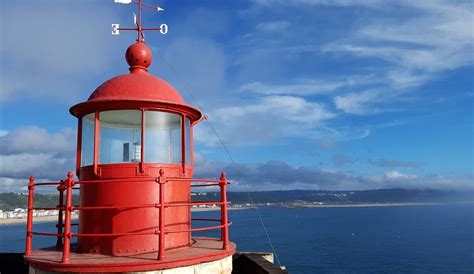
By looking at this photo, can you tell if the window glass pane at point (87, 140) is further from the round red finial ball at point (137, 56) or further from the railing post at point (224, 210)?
the railing post at point (224, 210)

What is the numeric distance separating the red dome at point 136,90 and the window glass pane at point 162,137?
0.80 ft

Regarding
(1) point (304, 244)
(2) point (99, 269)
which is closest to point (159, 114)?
(2) point (99, 269)

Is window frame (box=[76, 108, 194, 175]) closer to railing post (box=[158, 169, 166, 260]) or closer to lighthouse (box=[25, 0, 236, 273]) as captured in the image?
lighthouse (box=[25, 0, 236, 273])

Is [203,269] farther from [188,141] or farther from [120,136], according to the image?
[120,136]

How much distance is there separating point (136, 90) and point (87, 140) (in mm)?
1080

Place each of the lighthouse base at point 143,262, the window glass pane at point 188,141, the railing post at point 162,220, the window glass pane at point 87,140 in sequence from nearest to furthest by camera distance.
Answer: the lighthouse base at point 143,262 < the railing post at point 162,220 < the window glass pane at point 87,140 < the window glass pane at point 188,141

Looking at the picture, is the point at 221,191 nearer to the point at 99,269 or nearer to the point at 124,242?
the point at 124,242

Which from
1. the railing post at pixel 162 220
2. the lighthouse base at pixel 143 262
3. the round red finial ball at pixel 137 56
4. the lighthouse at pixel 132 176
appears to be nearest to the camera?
Answer: the lighthouse base at pixel 143 262

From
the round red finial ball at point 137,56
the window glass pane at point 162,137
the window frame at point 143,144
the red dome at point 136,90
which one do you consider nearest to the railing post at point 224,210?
the window frame at point 143,144

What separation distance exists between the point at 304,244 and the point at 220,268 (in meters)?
87.4

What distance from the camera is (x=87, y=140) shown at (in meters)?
6.34

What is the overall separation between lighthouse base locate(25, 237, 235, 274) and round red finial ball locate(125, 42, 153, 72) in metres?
2.99

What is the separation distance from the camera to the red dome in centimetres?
606

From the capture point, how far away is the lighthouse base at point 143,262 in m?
5.14
